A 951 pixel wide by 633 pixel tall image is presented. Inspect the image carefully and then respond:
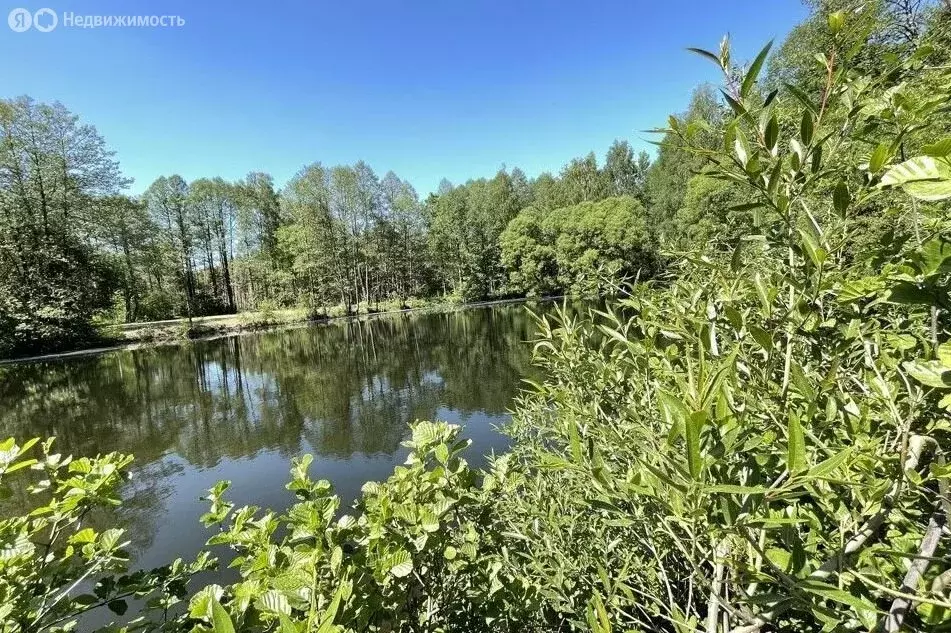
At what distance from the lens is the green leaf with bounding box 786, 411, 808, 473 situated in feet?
1.86

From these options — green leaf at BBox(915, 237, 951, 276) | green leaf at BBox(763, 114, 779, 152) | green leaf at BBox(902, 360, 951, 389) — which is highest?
green leaf at BBox(763, 114, 779, 152)

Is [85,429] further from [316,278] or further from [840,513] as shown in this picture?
[316,278]

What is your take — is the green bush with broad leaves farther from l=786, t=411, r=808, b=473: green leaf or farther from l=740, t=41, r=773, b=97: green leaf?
l=740, t=41, r=773, b=97: green leaf

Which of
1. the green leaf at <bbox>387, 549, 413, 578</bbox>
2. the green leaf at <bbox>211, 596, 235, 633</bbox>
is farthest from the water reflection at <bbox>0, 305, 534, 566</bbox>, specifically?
the green leaf at <bbox>211, 596, 235, 633</bbox>

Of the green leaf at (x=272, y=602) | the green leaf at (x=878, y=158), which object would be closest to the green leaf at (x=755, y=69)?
the green leaf at (x=878, y=158)

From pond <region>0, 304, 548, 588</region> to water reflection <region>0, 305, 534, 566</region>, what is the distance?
43mm

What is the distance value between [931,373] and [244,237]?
49.3m

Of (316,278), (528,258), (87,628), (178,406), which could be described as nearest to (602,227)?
(528,258)

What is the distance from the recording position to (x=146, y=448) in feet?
32.3

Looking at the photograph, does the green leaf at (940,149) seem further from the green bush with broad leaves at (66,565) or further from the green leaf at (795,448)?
the green bush with broad leaves at (66,565)

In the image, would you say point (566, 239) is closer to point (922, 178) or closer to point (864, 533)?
point (864, 533)

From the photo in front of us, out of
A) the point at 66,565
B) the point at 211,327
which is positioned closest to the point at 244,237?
the point at 211,327

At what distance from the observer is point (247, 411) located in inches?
493

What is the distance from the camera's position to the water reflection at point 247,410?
7.68 m
